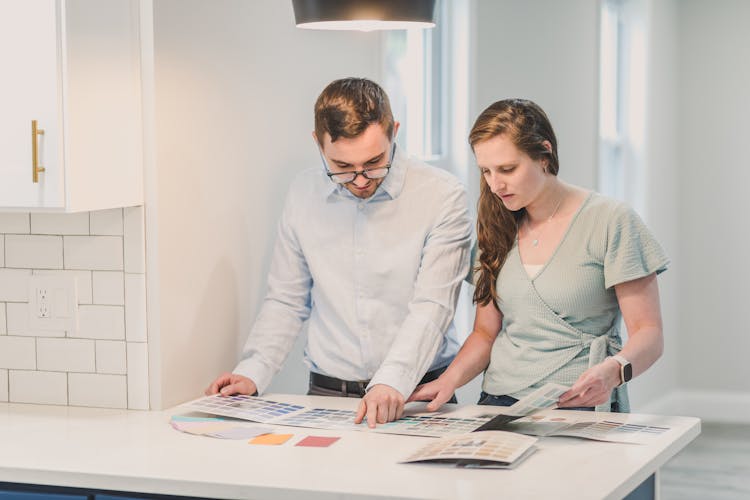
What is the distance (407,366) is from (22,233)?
972mm

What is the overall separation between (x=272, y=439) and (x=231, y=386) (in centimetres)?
42

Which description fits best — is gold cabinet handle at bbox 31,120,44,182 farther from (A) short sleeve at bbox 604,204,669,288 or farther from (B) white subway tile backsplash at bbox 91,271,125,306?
(A) short sleeve at bbox 604,204,669,288

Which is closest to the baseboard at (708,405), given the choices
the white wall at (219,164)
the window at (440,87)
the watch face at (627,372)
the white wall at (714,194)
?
the white wall at (714,194)

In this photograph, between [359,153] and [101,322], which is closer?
[359,153]

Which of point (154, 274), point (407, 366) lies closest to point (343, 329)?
point (407, 366)

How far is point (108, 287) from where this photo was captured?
267 cm

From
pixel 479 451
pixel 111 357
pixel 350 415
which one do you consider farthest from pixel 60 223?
pixel 479 451

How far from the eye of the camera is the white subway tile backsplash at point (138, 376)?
2.66 meters

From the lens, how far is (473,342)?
270 centimetres

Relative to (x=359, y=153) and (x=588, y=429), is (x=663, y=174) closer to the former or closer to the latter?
(x=359, y=153)

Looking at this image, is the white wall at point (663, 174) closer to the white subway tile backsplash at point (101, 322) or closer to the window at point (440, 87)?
the window at point (440, 87)

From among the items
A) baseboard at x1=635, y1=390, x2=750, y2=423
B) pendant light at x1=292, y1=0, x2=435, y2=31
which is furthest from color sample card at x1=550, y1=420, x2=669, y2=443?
baseboard at x1=635, y1=390, x2=750, y2=423

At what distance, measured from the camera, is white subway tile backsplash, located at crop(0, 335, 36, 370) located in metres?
2.75

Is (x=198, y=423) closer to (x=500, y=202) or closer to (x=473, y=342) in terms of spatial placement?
(x=473, y=342)
